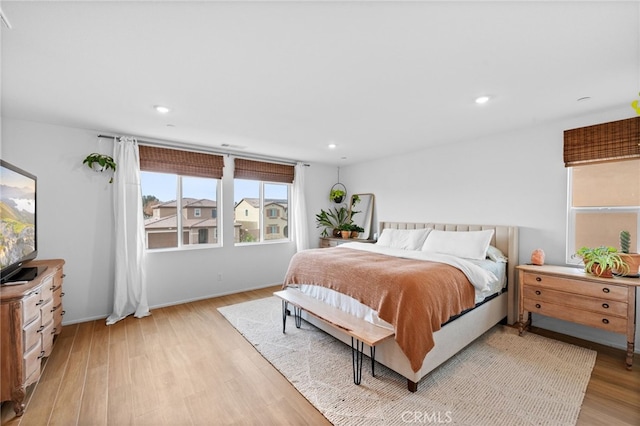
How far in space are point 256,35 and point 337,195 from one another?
13.9 feet

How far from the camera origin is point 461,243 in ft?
10.9

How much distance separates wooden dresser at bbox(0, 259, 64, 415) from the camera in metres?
1.72

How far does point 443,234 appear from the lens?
11.8ft

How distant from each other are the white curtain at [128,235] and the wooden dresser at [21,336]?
121 cm

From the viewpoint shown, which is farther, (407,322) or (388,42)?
(407,322)

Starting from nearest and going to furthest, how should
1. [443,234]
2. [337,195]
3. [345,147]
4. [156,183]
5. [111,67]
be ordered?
[111,67], [443,234], [156,183], [345,147], [337,195]

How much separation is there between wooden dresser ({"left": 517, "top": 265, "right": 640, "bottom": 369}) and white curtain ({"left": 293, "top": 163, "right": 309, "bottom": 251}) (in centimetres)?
343

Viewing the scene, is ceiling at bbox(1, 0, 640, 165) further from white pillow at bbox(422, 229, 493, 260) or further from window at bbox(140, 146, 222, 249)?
white pillow at bbox(422, 229, 493, 260)

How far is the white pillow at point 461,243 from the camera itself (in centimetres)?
314

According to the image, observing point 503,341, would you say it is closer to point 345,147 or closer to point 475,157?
point 475,157

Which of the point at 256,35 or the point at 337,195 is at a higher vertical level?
the point at 256,35

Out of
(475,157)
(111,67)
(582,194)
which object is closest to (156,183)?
(111,67)

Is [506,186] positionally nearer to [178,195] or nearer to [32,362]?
[178,195]

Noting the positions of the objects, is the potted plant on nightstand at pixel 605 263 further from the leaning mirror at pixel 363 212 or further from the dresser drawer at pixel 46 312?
the dresser drawer at pixel 46 312
